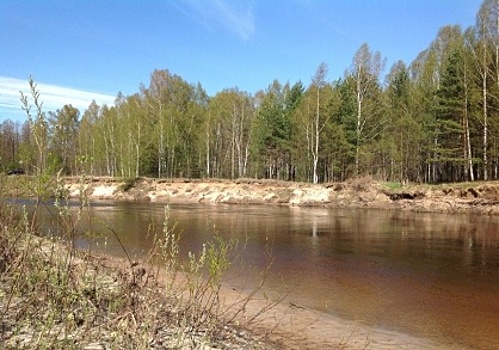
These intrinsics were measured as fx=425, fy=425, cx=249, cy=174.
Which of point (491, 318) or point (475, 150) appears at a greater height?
point (475, 150)

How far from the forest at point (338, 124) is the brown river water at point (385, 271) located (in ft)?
43.7

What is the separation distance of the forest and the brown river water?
13.3 m

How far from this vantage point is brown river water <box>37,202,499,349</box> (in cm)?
723

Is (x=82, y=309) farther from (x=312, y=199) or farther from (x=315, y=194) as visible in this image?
(x=315, y=194)

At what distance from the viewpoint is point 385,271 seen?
11.3m

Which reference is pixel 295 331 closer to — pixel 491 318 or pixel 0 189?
pixel 491 318

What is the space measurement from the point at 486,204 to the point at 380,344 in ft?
86.5

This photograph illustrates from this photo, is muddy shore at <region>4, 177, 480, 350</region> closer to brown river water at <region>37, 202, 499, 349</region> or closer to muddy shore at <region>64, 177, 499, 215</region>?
muddy shore at <region>64, 177, 499, 215</region>

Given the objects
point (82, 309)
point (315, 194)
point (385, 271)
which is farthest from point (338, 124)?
point (82, 309)

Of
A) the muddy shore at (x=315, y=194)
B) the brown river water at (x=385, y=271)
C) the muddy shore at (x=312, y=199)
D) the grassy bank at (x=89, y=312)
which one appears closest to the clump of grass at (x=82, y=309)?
the grassy bank at (x=89, y=312)

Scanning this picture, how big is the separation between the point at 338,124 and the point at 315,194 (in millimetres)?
10420

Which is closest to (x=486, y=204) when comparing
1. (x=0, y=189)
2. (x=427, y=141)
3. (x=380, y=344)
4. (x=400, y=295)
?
(x=427, y=141)

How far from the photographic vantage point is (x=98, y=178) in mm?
48938


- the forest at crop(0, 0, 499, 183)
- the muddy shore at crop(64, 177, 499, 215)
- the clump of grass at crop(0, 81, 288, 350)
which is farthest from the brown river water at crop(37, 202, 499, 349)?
the forest at crop(0, 0, 499, 183)
